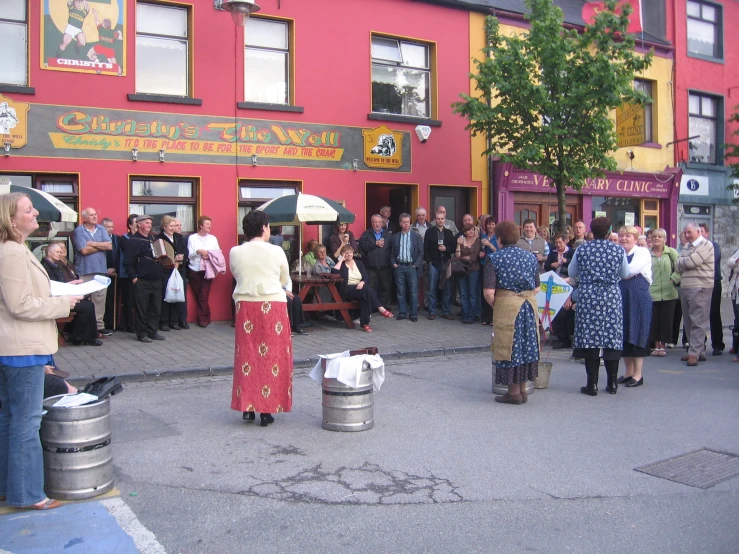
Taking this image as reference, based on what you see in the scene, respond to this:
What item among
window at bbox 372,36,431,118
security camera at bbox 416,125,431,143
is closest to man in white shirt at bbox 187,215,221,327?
window at bbox 372,36,431,118

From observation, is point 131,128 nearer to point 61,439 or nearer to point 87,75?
point 87,75

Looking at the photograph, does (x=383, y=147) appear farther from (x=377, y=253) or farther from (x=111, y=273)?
(x=111, y=273)

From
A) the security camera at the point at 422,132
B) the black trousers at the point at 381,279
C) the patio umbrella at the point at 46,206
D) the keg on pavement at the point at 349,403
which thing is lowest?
the keg on pavement at the point at 349,403

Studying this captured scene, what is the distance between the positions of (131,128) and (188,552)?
1015 cm

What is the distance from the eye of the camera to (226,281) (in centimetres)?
1394

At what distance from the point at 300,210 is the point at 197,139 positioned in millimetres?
2642

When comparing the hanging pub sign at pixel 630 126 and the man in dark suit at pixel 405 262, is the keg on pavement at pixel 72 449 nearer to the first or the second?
the man in dark suit at pixel 405 262

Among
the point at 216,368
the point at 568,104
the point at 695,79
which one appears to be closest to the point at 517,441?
the point at 216,368

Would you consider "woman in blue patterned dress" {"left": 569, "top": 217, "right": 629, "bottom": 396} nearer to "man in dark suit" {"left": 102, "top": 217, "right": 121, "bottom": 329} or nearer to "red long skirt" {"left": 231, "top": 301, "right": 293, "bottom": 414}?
"red long skirt" {"left": 231, "top": 301, "right": 293, "bottom": 414}

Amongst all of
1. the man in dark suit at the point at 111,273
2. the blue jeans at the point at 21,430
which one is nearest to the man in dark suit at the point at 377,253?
the man in dark suit at the point at 111,273

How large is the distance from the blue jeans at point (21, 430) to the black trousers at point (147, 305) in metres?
6.80

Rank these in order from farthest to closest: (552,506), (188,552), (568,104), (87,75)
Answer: (568,104), (87,75), (552,506), (188,552)

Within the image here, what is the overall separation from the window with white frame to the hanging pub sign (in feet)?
26.3

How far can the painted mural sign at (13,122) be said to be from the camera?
477 inches
